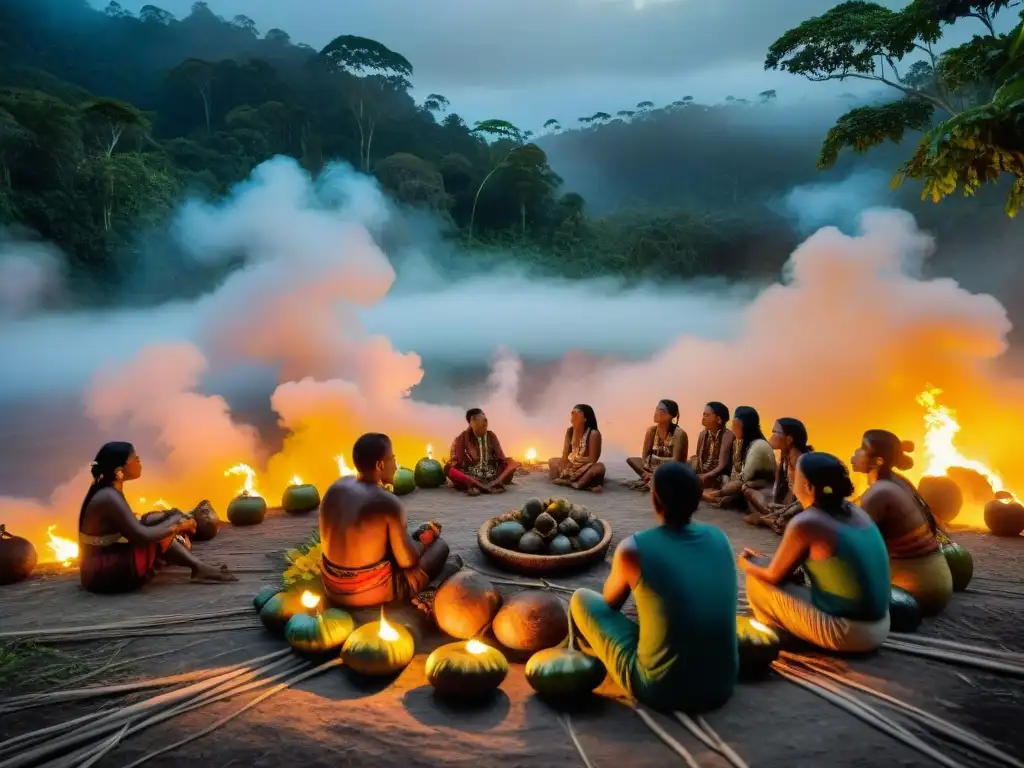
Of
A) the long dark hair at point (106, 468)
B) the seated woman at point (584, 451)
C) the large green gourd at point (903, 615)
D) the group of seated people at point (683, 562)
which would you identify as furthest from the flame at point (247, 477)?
the large green gourd at point (903, 615)

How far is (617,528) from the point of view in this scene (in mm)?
6418

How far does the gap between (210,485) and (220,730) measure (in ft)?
34.2

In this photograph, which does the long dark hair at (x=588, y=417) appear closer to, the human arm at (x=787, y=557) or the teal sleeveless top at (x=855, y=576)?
the human arm at (x=787, y=557)

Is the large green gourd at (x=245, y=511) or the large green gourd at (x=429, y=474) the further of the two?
the large green gourd at (x=429, y=474)

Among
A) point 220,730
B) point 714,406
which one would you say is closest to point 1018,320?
point 714,406

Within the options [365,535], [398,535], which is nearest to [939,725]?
Result: [398,535]

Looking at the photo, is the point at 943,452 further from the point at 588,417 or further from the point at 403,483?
the point at 403,483

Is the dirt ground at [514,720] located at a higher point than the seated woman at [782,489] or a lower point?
lower

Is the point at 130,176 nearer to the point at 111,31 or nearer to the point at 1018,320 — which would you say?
the point at 111,31

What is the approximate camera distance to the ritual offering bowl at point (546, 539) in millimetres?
4922

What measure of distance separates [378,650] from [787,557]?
2319 mm

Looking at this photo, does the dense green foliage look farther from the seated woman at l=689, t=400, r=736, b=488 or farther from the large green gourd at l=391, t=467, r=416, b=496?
the large green gourd at l=391, t=467, r=416, b=496

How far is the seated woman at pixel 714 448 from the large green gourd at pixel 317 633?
4.45 metres

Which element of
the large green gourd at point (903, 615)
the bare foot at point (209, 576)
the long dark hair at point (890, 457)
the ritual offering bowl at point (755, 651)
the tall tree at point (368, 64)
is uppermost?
the tall tree at point (368, 64)
